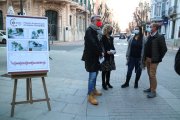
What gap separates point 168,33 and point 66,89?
130 feet

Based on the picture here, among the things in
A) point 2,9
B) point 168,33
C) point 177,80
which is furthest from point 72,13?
point 177,80

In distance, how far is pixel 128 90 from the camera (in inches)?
286

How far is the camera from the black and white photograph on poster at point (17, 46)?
4.82m

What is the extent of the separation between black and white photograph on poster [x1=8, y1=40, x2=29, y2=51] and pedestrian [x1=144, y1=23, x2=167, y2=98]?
3.27 meters

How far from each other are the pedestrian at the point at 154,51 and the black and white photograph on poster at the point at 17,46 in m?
3.27

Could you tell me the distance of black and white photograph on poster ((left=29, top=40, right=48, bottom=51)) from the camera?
5.01 metres

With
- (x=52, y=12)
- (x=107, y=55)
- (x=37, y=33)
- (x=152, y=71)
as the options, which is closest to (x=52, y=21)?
(x=52, y=12)

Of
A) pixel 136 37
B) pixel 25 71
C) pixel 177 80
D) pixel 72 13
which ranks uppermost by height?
pixel 72 13

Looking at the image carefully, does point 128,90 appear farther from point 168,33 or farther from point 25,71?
point 168,33

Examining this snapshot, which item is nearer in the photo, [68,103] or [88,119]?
[88,119]

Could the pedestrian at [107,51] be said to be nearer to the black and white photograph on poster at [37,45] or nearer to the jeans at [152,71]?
the jeans at [152,71]

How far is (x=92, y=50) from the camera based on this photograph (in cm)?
582

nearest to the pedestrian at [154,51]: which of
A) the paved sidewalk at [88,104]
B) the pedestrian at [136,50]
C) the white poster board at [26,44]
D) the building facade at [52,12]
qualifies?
the pedestrian at [136,50]

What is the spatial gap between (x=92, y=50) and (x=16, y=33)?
181 cm
